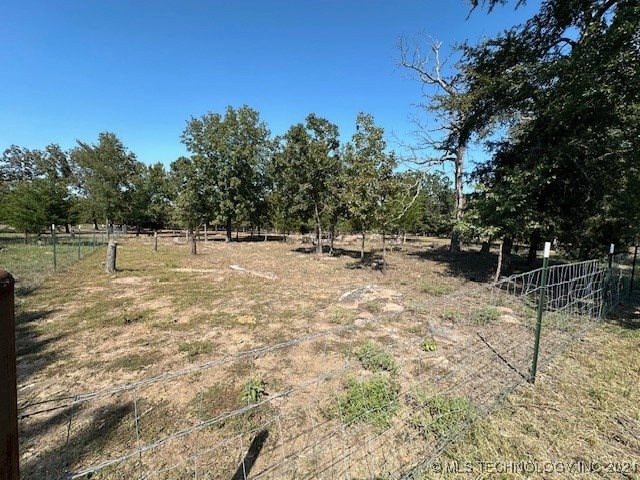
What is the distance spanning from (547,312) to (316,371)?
18.3 feet

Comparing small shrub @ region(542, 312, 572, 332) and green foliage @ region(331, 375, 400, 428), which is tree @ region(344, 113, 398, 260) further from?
green foliage @ region(331, 375, 400, 428)

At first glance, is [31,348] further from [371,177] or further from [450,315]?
[371,177]

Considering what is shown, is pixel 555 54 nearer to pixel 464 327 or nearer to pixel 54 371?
pixel 464 327

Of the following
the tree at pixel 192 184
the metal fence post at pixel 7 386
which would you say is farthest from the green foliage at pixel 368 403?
the tree at pixel 192 184

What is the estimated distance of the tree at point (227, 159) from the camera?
25797 millimetres

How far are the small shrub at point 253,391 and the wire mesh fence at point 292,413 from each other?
18mm

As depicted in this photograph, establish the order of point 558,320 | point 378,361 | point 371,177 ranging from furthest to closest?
point 371,177 < point 558,320 < point 378,361

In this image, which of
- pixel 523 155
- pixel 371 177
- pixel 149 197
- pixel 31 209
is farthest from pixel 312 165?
pixel 149 197

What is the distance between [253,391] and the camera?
11.0 feet

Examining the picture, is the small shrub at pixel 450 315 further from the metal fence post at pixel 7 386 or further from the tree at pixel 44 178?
the tree at pixel 44 178

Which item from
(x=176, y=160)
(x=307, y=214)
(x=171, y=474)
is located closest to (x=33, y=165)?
(x=176, y=160)

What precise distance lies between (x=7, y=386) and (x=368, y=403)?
308 cm

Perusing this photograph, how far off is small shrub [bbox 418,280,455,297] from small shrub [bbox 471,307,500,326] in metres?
1.71

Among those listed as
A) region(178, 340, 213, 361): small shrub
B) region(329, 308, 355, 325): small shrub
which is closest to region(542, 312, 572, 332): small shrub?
region(329, 308, 355, 325): small shrub
